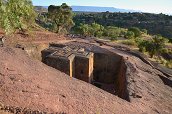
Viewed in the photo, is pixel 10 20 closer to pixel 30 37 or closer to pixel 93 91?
pixel 93 91

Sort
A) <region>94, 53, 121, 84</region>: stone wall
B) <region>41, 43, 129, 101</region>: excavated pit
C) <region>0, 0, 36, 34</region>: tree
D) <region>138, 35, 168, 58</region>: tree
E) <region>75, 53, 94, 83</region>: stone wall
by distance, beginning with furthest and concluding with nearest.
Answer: <region>138, 35, 168, 58</region>: tree, <region>94, 53, 121, 84</region>: stone wall, <region>75, 53, 94, 83</region>: stone wall, <region>41, 43, 129, 101</region>: excavated pit, <region>0, 0, 36, 34</region>: tree

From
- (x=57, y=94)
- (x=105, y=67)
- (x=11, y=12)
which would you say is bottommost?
(x=105, y=67)

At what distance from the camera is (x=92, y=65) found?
2095 cm

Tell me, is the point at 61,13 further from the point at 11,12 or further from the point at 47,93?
the point at 11,12

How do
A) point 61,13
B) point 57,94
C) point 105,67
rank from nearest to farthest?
1. point 57,94
2. point 105,67
3. point 61,13

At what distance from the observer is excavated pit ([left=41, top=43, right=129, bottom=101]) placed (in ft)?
57.8

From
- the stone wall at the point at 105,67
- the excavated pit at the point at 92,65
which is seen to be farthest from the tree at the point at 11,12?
the stone wall at the point at 105,67

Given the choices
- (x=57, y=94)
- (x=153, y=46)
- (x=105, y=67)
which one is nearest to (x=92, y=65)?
(x=105, y=67)

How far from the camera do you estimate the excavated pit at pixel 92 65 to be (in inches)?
693

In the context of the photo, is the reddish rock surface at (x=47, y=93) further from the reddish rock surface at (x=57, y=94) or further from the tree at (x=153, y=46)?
the tree at (x=153, y=46)

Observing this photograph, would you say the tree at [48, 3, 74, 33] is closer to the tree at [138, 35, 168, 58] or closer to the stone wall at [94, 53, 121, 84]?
the tree at [138, 35, 168, 58]

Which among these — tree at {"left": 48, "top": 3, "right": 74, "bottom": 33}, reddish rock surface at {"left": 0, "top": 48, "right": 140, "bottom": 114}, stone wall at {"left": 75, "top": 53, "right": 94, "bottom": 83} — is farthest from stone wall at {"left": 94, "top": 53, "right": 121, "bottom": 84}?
tree at {"left": 48, "top": 3, "right": 74, "bottom": 33}

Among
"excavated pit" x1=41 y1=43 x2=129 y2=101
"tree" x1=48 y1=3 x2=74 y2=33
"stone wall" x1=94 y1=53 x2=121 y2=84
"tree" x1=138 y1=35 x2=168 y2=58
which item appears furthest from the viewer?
"tree" x1=48 y1=3 x2=74 y2=33

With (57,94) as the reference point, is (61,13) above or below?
above
